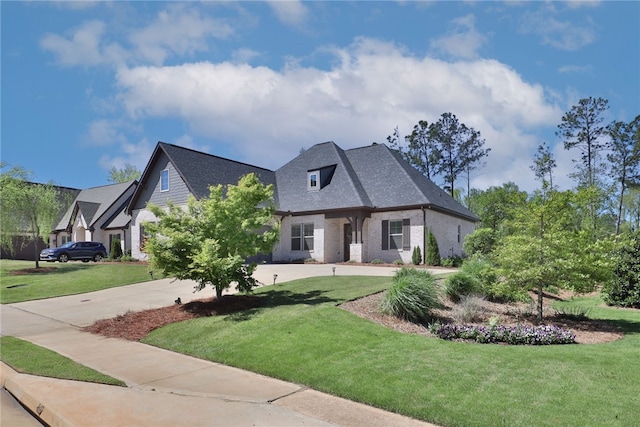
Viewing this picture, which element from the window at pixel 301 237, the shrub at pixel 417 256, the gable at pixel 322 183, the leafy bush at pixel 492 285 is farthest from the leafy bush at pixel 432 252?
the leafy bush at pixel 492 285

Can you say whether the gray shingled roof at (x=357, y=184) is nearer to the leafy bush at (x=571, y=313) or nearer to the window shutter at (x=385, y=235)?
the window shutter at (x=385, y=235)

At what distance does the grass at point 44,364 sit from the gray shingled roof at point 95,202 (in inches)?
1152

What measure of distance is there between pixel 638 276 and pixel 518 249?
18.3 feet

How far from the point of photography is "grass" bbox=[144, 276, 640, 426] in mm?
4656

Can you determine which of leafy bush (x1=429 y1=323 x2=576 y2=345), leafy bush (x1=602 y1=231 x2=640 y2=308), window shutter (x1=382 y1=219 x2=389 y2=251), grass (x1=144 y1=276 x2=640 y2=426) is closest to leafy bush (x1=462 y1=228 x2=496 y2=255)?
window shutter (x1=382 y1=219 x2=389 y2=251)

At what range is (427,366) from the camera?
6.02 m

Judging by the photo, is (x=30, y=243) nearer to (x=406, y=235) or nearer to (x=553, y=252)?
(x=406, y=235)

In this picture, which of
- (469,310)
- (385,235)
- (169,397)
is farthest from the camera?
(385,235)

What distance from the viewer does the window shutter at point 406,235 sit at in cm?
2316

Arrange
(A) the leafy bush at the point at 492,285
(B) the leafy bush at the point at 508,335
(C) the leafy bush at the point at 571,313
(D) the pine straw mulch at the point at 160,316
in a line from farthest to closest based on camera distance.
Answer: (C) the leafy bush at the point at 571,313
(A) the leafy bush at the point at 492,285
(D) the pine straw mulch at the point at 160,316
(B) the leafy bush at the point at 508,335

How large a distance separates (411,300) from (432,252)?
1345 cm

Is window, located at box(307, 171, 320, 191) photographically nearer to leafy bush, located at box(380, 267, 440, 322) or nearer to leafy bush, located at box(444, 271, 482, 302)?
leafy bush, located at box(444, 271, 482, 302)

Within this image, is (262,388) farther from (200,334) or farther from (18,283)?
(18,283)

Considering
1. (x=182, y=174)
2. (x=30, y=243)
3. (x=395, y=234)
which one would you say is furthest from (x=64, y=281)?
(x=30, y=243)
